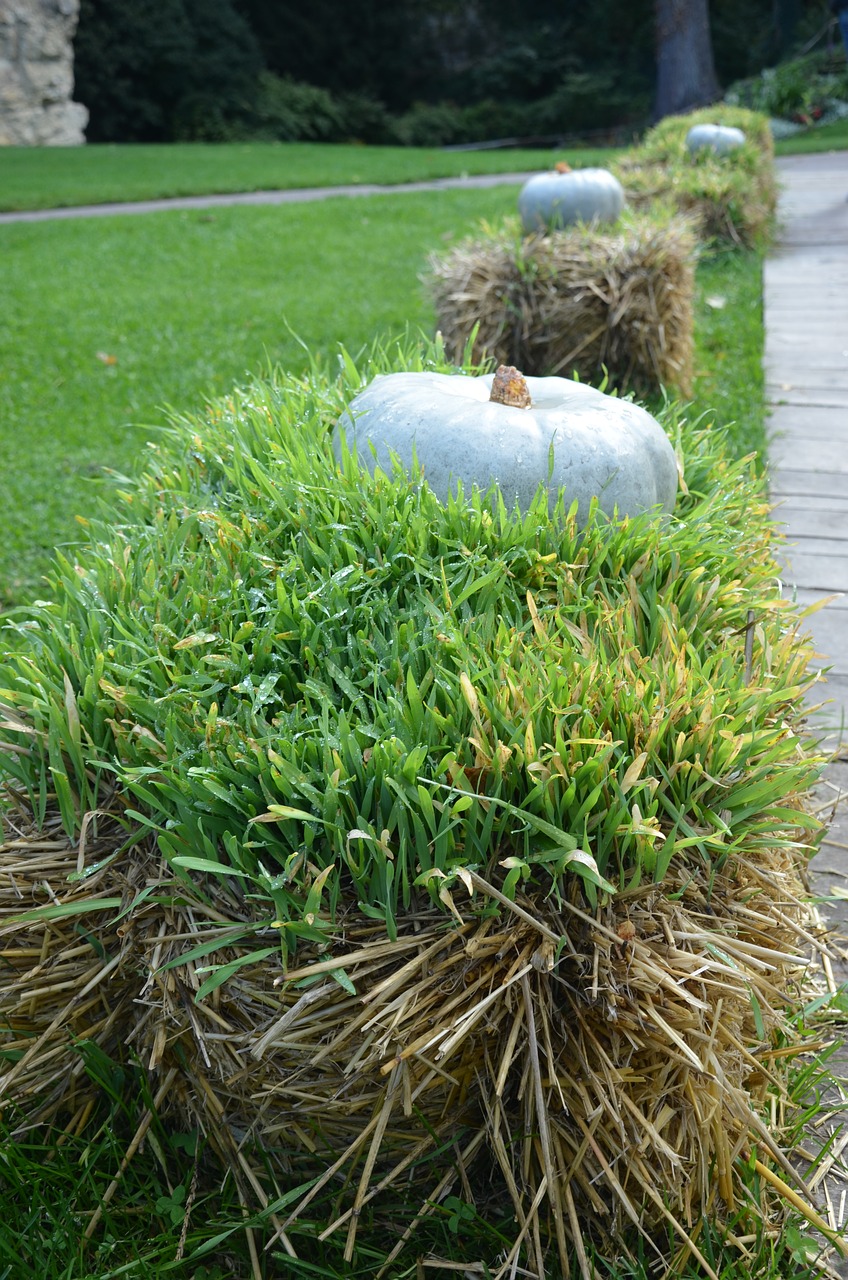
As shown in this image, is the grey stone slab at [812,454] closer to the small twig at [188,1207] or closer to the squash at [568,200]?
the squash at [568,200]

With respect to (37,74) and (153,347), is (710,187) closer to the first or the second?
(153,347)

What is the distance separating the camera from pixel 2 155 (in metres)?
17.2

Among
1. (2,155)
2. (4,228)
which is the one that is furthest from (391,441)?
(2,155)

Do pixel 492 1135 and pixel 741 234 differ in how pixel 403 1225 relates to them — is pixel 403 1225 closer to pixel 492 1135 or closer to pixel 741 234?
pixel 492 1135

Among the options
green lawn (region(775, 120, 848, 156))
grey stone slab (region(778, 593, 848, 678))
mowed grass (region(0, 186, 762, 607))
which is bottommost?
green lawn (region(775, 120, 848, 156))

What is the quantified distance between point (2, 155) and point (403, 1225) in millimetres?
19131

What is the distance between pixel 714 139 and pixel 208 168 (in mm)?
8910

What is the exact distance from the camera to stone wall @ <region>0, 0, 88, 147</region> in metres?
18.7

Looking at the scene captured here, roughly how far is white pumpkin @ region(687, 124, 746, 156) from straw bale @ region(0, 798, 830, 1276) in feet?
31.5

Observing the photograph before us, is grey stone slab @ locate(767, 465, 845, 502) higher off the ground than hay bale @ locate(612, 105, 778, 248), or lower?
lower

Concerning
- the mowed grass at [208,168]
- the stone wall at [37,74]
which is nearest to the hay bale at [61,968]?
the mowed grass at [208,168]

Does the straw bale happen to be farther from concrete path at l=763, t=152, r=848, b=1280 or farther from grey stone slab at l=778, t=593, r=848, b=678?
grey stone slab at l=778, t=593, r=848, b=678

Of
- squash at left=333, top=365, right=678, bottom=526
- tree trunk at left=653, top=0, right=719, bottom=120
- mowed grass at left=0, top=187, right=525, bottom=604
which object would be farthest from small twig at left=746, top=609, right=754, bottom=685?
tree trunk at left=653, top=0, right=719, bottom=120

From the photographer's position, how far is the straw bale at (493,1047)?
150 cm
